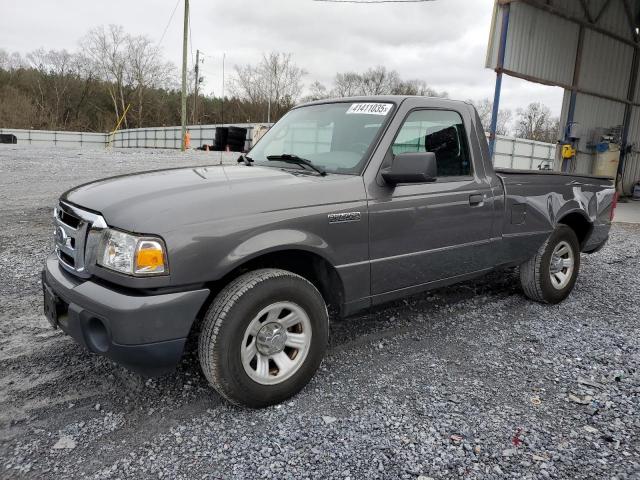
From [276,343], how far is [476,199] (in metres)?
2.01

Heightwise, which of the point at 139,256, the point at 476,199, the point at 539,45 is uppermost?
the point at 539,45

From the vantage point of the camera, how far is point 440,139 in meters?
3.74

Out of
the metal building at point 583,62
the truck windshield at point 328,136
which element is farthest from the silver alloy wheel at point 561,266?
the metal building at point 583,62

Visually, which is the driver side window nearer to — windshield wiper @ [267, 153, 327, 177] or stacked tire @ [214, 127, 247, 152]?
windshield wiper @ [267, 153, 327, 177]

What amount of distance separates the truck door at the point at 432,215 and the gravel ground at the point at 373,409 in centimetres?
62

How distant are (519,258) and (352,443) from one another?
8.62ft

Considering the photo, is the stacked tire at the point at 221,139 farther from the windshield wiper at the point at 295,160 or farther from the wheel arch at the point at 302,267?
the wheel arch at the point at 302,267

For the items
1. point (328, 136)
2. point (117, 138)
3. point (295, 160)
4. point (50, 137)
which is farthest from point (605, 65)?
point (50, 137)

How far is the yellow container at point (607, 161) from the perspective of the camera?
1576 centimetres

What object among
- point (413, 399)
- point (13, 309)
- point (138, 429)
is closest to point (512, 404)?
point (413, 399)

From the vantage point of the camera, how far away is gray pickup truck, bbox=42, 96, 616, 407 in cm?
241

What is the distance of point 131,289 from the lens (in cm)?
241

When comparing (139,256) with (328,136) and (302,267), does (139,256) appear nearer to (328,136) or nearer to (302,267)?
(302,267)

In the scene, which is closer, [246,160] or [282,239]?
[282,239]
